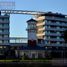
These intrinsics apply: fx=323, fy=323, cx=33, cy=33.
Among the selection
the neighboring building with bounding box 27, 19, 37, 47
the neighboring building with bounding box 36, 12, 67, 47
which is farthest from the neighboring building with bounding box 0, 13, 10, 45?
the neighboring building with bounding box 36, 12, 67, 47

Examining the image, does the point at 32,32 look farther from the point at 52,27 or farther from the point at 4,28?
the point at 52,27

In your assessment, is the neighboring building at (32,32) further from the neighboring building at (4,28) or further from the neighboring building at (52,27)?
the neighboring building at (4,28)

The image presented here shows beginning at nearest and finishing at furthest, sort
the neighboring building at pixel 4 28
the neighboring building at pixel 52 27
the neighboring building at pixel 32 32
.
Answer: the neighboring building at pixel 32 32 → the neighboring building at pixel 4 28 → the neighboring building at pixel 52 27

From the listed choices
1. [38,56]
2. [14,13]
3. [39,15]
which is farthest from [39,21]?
[38,56]

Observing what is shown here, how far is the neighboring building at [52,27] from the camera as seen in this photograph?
15425 cm

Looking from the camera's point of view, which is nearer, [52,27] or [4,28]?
[4,28]

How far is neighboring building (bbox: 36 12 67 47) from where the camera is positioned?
506ft

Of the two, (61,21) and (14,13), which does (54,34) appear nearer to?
(61,21)

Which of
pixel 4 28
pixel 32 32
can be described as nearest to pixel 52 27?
pixel 32 32

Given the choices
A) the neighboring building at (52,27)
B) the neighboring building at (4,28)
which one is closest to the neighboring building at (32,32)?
the neighboring building at (52,27)

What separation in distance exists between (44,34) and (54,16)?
10.1 metres

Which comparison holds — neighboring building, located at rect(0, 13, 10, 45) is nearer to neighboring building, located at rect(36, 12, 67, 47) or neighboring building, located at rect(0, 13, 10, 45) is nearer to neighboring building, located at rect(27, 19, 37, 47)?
neighboring building, located at rect(27, 19, 37, 47)

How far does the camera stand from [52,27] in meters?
157

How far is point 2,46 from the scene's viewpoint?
14550 centimetres
